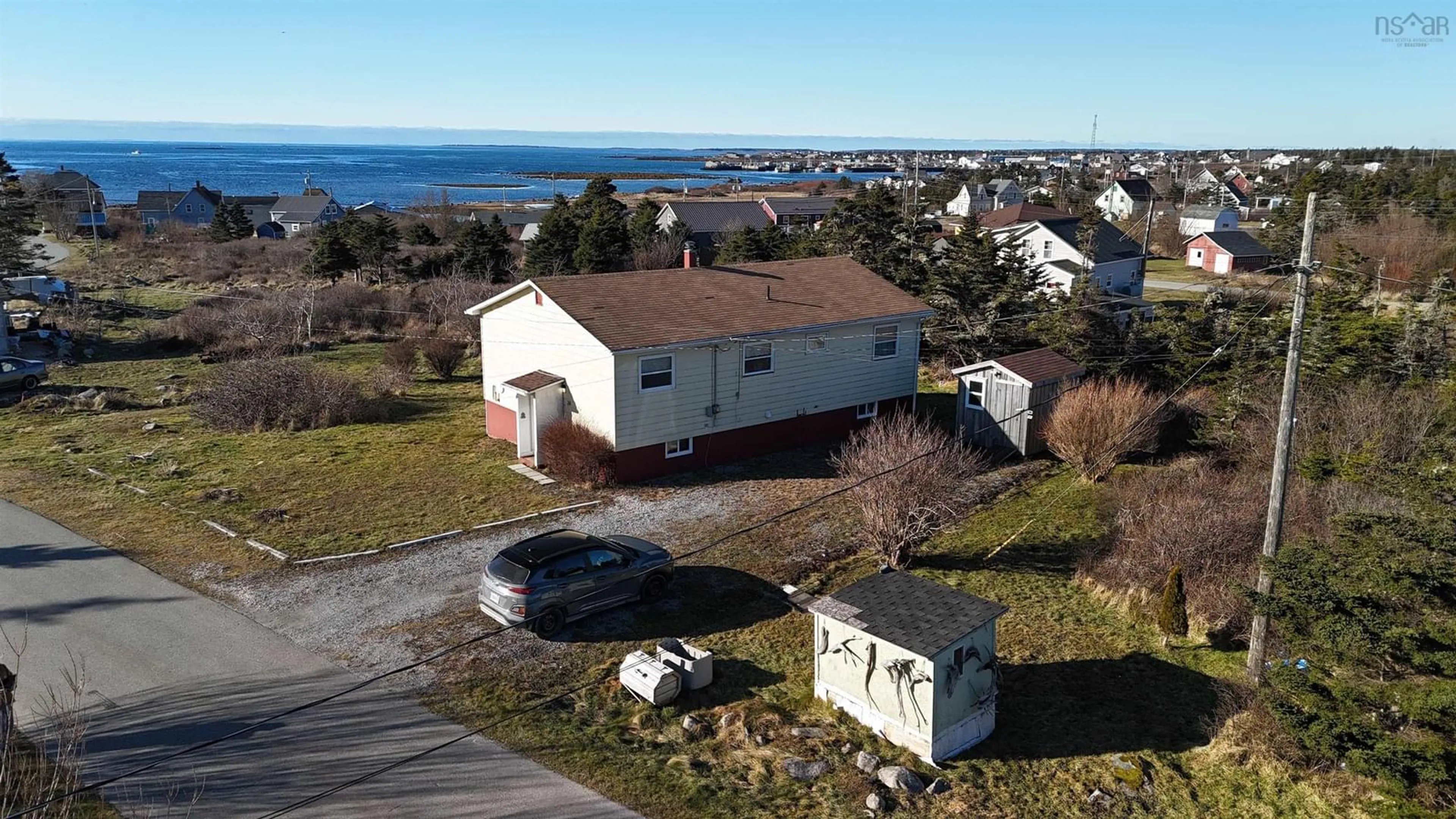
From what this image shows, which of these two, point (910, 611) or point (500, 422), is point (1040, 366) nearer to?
point (910, 611)

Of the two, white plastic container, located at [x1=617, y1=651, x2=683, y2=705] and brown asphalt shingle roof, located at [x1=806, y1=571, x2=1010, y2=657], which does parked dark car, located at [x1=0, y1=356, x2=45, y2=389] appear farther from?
brown asphalt shingle roof, located at [x1=806, y1=571, x2=1010, y2=657]

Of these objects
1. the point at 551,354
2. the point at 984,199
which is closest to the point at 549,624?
the point at 551,354

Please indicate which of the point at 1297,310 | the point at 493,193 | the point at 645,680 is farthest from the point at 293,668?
the point at 493,193

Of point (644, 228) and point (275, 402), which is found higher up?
Answer: point (644, 228)

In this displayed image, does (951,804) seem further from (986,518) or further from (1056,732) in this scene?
(986,518)

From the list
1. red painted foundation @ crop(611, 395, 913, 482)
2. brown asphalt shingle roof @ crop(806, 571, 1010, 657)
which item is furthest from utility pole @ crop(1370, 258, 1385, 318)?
brown asphalt shingle roof @ crop(806, 571, 1010, 657)

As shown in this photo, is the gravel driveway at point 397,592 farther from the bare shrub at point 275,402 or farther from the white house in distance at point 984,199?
the white house in distance at point 984,199
